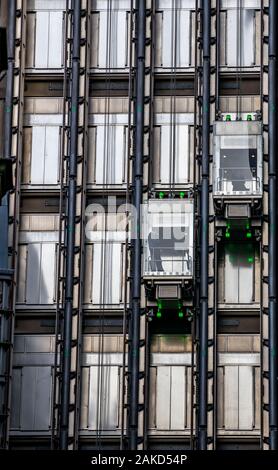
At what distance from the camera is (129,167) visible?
74188 mm

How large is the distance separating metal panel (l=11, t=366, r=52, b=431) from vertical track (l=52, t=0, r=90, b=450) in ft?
1.60

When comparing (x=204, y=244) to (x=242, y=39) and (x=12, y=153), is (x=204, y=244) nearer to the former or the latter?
(x=12, y=153)

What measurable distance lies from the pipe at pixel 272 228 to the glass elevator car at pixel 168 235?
9.74 feet

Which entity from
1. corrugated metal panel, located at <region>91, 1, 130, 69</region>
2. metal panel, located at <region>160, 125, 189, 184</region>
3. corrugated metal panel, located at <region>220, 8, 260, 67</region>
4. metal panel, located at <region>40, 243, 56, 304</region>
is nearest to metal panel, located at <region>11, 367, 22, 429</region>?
metal panel, located at <region>40, 243, 56, 304</region>

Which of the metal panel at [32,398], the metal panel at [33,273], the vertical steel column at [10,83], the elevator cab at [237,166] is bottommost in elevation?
the metal panel at [32,398]

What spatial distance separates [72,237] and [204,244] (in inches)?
192

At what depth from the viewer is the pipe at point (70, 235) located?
2830 inches

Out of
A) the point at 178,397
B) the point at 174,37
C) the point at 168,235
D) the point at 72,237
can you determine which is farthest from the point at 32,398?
the point at 174,37

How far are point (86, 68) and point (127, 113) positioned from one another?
7.53 ft

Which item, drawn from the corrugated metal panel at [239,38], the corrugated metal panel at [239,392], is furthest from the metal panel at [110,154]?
the corrugated metal panel at [239,392]

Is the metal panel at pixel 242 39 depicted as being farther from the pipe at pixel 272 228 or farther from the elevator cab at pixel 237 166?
the elevator cab at pixel 237 166

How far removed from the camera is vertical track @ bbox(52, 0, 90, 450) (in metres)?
72.0

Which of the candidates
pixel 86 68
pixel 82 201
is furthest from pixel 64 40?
pixel 82 201

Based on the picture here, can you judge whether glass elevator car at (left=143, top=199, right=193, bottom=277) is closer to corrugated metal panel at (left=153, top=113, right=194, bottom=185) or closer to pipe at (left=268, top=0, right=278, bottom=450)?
corrugated metal panel at (left=153, top=113, right=194, bottom=185)
